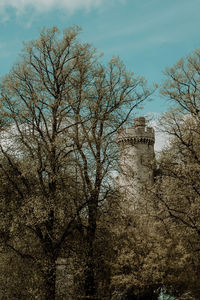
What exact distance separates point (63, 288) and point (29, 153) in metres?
5.65

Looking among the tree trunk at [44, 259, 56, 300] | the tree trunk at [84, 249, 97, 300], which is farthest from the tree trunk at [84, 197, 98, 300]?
the tree trunk at [44, 259, 56, 300]

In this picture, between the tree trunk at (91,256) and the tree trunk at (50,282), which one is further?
the tree trunk at (91,256)

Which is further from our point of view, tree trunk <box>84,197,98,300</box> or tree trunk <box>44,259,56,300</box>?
tree trunk <box>84,197,98,300</box>

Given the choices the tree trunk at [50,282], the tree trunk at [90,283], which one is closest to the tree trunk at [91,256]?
the tree trunk at [90,283]

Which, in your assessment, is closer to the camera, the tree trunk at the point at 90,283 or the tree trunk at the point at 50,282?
the tree trunk at the point at 50,282

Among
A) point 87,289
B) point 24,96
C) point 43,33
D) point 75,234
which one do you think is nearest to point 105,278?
point 87,289

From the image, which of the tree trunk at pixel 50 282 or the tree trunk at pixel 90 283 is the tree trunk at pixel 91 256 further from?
the tree trunk at pixel 50 282

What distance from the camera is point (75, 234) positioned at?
16.2 m

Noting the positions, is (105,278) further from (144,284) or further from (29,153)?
(29,153)

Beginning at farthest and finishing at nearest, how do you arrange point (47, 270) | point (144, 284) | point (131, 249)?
point (131, 249) → point (144, 284) → point (47, 270)

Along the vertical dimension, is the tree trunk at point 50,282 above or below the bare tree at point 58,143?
below

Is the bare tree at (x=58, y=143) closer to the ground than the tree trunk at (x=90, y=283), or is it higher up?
higher up

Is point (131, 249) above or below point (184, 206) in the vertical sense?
below

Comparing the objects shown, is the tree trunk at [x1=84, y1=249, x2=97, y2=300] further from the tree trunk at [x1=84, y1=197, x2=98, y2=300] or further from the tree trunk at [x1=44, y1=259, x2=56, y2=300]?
the tree trunk at [x1=44, y1=259, x2=56, y2=300]
